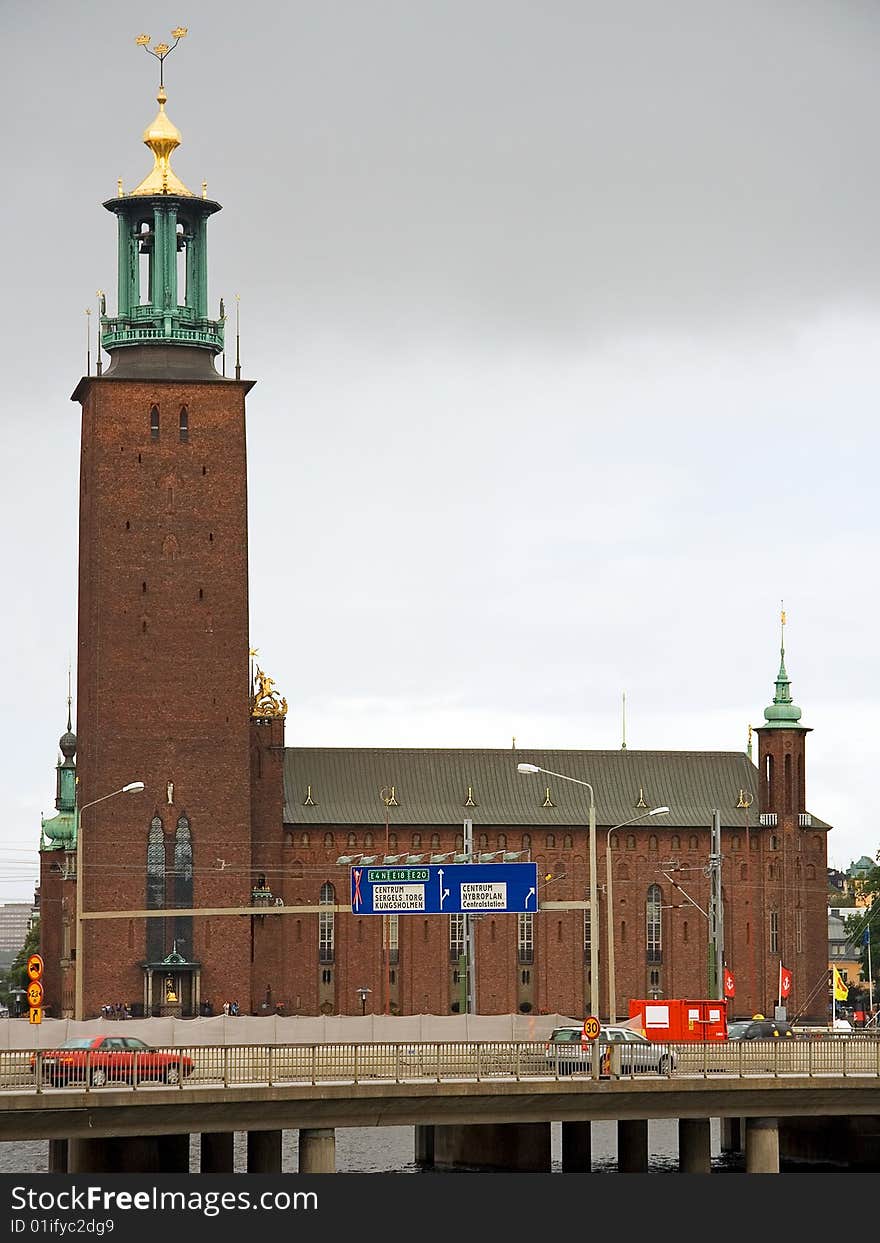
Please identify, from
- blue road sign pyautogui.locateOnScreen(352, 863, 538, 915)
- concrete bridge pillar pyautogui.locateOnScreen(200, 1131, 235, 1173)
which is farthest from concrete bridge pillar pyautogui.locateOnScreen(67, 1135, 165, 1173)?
blue road sign pyautogui.locateOnScreen(352, 863, 538, 915)

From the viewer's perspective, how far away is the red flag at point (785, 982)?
13915 centimetres

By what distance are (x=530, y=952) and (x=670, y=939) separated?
8.04 metres

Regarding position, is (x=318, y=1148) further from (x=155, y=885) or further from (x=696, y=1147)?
(x=155, y=885)

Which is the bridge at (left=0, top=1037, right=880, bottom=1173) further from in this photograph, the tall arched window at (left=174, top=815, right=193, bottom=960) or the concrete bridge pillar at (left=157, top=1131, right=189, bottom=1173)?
the tall arched window at (left=174, top=815, right=193, bottom=960)

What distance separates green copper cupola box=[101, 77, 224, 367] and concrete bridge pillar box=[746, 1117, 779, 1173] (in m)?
82.0

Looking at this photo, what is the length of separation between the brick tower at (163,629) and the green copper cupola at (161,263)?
0.24ft

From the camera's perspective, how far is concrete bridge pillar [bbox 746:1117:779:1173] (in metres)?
74.7

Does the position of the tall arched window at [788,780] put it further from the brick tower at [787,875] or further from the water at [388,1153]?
the water at [388,1153]

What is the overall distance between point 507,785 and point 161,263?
36.3 meters

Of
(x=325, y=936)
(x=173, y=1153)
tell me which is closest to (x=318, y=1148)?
(x=173, y=1153)

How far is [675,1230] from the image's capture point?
62.6 meters

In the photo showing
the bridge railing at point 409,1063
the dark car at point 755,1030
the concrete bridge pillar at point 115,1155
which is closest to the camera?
the bridge railing at point 409,1063

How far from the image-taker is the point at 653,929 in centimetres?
15900

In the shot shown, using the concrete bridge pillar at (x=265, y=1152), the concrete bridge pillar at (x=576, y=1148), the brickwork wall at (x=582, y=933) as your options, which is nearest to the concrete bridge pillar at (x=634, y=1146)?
the concrete bridge pillar at (x=576, y=1148)
